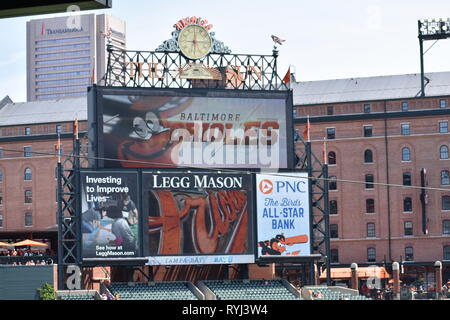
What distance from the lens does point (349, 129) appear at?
10338 cm

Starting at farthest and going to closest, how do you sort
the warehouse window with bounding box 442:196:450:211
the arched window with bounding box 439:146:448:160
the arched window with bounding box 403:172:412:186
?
the arched window with bounding box 439:146:448:160, the arched window with bounding box 403:172:412:186, the warehouse window with bounding box 442:196:450:211

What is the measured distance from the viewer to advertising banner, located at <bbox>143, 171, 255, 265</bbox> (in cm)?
6202

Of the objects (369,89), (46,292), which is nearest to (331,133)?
(369,89)

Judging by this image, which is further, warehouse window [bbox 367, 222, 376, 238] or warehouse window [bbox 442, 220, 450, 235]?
warehouse window [bbox 367, 222, 376, 238]

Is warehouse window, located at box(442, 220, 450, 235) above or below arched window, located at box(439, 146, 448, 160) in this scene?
below

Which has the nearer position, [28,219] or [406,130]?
[406,130]

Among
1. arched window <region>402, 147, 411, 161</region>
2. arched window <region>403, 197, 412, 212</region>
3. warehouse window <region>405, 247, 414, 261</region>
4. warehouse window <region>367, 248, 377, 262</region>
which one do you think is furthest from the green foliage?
arched window <region>402, 147, 411, 161</region>

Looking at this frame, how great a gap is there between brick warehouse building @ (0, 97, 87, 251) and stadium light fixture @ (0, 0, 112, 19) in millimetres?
108239

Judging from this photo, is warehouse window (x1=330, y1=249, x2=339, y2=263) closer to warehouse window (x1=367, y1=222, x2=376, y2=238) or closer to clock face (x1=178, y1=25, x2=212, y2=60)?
warehouse window (x1=367, y1=222, x2=376, y2=238)

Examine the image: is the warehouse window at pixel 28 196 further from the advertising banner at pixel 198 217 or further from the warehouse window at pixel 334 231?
the advertising banner at pixel 198 217

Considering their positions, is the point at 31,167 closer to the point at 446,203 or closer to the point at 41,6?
the point at 446,203

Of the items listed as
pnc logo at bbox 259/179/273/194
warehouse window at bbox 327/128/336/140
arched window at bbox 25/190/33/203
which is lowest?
arched window at bbox 25/190/33/203

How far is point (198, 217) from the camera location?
62.8 meters

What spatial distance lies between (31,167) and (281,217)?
57.2 metres
